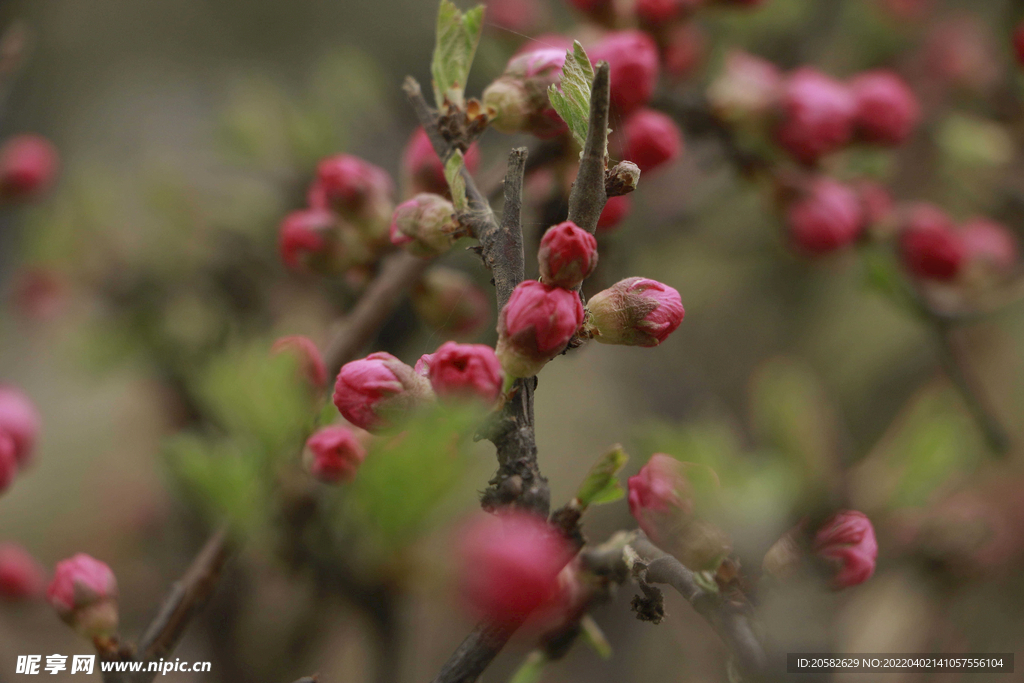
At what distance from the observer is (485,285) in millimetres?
423

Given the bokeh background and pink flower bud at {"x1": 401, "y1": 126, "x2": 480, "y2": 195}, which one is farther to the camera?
the bokeh background

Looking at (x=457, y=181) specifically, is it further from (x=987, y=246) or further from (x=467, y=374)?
(x=987, y=246)

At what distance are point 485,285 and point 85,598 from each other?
10.5 inches

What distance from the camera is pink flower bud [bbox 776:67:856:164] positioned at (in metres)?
0.53

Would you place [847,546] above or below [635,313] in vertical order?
below

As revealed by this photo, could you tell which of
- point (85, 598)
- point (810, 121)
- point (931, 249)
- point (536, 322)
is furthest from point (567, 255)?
point (931, 249)

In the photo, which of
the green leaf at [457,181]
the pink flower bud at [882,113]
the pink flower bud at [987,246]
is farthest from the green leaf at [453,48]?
the pink flower bud at [987,246]

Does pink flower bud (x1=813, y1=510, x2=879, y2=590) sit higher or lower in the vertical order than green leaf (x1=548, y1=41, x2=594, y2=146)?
lower

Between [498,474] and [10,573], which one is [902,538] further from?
[10,573]

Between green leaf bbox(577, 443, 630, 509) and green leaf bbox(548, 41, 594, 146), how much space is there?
0.12 m

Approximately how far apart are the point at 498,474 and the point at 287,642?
17.7 inches

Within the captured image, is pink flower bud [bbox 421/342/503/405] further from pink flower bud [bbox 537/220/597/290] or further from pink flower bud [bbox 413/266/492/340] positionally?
pink flower bud [bbox 413/266/492/340]

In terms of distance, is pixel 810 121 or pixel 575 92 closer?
pixel 575 92

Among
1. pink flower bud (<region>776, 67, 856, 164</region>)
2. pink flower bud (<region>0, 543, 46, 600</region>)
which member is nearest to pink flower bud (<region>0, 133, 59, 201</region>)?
pink flower bud (<region>0, 543, 46, 600</region>)
